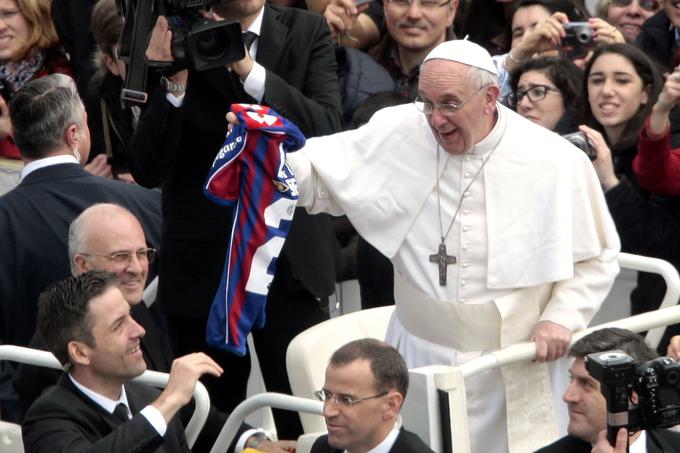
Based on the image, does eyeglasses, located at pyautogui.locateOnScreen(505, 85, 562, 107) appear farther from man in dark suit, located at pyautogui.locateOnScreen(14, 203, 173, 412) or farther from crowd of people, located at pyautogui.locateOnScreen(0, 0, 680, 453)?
man in dark suit, located at pyautogui.locateOnScreen(14, 203, 173, 412)

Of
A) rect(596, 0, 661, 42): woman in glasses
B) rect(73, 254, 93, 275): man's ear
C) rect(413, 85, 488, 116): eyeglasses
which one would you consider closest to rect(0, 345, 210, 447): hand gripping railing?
rect(73, 254, 93, 275): man's ear

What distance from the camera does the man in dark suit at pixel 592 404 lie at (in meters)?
4.98

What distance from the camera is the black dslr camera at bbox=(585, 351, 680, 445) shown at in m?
4.35

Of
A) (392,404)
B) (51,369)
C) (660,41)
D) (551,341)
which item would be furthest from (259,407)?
(660,41)

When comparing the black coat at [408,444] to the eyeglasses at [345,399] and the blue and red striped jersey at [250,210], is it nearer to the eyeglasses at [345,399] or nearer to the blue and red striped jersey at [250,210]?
the eyeglasses at [345,399]

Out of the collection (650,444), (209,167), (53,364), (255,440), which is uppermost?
(209,167)

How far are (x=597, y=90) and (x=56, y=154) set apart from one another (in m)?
2.42

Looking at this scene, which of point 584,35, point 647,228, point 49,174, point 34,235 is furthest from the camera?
point 584,35

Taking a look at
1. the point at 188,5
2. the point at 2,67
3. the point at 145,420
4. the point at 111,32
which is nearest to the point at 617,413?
the point at 145,420

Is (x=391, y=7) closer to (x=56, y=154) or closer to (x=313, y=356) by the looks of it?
(x=56, y=154)

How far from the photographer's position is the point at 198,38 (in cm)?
551

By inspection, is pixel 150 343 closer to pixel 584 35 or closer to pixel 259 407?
pixel 259 407

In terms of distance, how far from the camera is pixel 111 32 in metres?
7.15

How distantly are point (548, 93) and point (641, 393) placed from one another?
315cm
